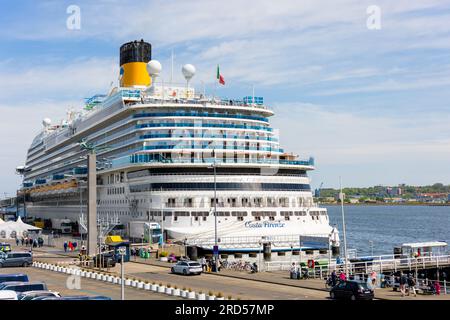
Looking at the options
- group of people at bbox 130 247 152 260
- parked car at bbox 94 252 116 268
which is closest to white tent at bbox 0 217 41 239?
group of people at bbox 130 247 152 260

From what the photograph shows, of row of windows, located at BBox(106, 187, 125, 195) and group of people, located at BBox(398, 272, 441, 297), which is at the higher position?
row of windows, located at BBox(106, 187, 125, 195)

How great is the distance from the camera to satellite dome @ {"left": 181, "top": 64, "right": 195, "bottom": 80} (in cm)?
7775

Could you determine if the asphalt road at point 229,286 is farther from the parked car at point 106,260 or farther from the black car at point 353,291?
the parked car at point 106,260

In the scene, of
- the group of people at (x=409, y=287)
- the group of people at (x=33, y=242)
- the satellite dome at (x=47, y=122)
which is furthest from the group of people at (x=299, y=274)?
the satellite dome at (x=47, y=122)

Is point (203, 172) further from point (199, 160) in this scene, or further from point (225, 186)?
point (225, 186)

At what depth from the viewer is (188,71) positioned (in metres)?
77.8

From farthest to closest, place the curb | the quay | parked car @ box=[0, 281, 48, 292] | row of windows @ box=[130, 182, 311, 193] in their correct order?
row of windows @ box=[130, 182, 311, 193]
the quay
the curb
parked car @ box=[0, 281, 48, 292]

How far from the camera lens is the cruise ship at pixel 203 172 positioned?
59812 mm

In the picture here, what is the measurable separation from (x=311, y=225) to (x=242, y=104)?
18.2 metres

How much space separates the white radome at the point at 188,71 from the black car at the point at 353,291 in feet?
175

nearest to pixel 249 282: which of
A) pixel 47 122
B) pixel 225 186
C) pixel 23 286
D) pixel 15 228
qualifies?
pixel 23 286

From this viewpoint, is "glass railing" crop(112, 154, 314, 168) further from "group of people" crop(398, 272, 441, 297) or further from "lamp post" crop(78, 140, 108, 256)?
"group of people" crop(398, 272, 441, 297)

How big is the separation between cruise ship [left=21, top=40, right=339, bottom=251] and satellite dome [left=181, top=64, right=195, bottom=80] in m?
0.14
